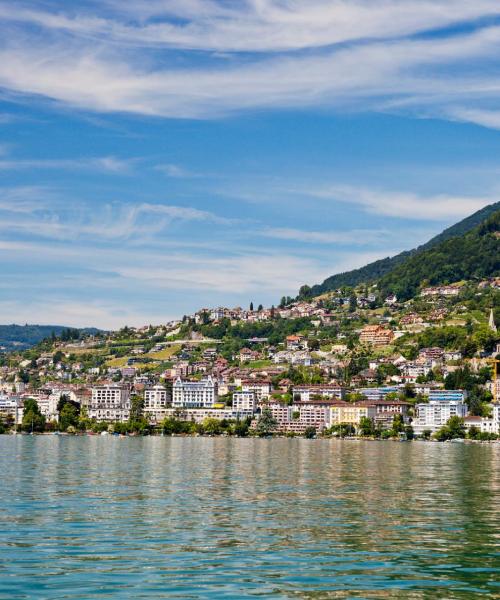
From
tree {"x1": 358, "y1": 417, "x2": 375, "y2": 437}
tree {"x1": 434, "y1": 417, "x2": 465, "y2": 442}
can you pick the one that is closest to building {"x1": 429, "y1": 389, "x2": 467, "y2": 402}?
tree {"x1": 358, "y1": 417, "x2": 375, "y2": 437}

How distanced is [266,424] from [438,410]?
1159 inches

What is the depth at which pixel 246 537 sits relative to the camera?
3003 cm

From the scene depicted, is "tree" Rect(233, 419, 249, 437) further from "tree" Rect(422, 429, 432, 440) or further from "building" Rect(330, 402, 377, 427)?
"tree" Rect(422, 429, 432, 440)

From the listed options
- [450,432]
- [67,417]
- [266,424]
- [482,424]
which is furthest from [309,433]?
[67,417]

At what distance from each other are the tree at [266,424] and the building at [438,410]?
2415 centimetres

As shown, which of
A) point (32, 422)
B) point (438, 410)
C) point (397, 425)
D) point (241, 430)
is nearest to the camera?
point (397, 425)

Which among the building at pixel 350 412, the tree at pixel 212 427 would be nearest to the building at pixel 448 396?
the building at pixel 350 412

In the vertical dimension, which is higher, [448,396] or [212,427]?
[448,396]

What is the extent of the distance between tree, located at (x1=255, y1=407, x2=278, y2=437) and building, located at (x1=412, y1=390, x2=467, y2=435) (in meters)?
24.1

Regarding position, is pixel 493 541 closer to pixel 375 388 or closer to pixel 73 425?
pixel 73 425

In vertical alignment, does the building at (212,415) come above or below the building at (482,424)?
above

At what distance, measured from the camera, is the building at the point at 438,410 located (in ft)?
561

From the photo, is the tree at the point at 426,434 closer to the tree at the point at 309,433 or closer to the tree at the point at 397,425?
the tree at the point at 397,425

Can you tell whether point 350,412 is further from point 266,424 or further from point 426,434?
point 426,434
